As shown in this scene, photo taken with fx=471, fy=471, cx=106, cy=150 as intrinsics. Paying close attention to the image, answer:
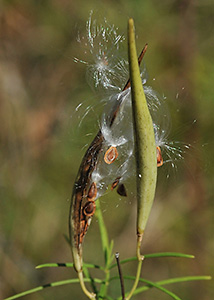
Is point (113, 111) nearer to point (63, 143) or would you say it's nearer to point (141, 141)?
point (141, 141)

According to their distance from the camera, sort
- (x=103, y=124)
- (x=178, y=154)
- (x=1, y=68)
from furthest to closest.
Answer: (x=1, y=68)
(x=178, y=154)
(x=103, y=124)

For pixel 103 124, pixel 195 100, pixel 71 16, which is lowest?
pixel 103 124

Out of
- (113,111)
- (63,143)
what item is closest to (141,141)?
(113,111)

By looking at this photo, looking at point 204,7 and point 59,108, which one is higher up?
point 204,7

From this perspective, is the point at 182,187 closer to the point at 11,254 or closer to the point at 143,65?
the point at 11,254

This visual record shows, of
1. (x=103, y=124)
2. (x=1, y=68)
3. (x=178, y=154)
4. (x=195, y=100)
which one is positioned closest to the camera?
(x=103, y=124)

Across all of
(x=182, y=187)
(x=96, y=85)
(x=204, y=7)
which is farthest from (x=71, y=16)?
(x=96, y=85)

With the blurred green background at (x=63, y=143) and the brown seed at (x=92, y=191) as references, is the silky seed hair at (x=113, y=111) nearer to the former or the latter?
the brown seed at (x=92, y=191)
